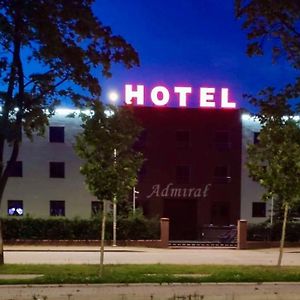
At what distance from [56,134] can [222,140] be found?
14249 millimetres

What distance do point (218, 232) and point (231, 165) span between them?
20.1 ft

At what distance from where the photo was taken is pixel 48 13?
17359mm

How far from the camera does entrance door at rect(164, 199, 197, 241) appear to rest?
49344 mm

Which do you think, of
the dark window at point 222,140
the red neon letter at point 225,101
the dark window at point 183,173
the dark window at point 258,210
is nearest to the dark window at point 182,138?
the dark window at point 183,173

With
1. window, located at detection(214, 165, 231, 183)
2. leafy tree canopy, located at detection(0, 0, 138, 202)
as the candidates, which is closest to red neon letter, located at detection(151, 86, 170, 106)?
window, located at detection(214, 165, 231, 183)

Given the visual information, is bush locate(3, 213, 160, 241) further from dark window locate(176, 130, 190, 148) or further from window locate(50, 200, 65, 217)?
dark window locate(176, 130, 190, 148)

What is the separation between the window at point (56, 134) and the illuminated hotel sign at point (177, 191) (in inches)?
346

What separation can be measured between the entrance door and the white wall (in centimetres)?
685

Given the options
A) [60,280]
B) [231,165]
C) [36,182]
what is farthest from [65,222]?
[60,280]

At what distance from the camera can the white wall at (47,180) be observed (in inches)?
1876

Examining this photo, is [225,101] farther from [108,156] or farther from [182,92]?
[108,156]

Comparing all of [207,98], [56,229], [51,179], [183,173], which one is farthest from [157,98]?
[56,229]

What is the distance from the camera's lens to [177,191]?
4900cm

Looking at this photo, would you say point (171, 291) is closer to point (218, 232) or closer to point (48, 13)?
point (48, 13)
